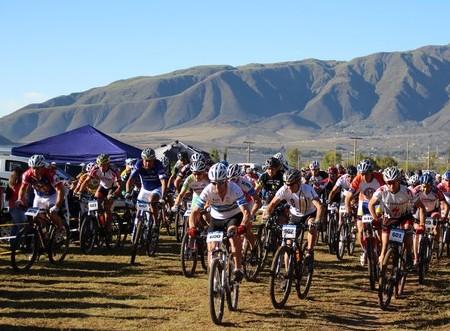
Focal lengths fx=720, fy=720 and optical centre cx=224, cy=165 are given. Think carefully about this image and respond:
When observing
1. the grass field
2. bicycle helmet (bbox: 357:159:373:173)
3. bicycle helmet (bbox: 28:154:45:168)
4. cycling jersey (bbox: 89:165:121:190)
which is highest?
bicycle helmet (bbox: 357:159:373:173)

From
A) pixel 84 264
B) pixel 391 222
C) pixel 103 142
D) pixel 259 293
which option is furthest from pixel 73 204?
pixel 103 142

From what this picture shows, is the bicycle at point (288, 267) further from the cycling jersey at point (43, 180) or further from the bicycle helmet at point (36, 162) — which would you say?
the bicycle helmet at point (36, 162)

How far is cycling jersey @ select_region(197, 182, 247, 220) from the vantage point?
10.0 m

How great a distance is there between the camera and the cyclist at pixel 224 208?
9.60 metres

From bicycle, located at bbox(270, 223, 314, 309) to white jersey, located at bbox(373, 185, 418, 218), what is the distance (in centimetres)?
140

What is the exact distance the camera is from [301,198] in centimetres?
1121

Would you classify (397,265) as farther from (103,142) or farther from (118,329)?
(103,142)

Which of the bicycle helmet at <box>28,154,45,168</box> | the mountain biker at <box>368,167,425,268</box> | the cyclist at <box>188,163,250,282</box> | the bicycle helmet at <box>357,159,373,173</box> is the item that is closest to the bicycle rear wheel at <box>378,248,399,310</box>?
the mountain biker at <box>368,167,425,268</box>

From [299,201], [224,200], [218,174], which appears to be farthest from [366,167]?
[218,174]

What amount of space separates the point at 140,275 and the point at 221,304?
378 centimetres

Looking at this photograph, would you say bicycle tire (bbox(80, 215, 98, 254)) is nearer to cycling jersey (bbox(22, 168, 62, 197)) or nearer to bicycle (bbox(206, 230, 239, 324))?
cycling jersey (bbox(22, 168, 62, 197))

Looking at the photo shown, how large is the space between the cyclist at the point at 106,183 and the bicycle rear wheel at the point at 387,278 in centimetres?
639

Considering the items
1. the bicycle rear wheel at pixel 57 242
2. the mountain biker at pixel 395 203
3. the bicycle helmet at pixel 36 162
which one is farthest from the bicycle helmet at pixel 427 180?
the bicycle helmet at pixel 36 162

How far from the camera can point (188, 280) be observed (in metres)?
12.1
